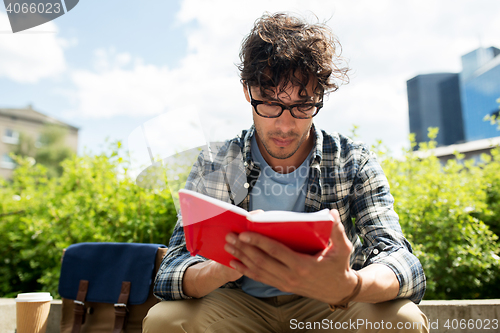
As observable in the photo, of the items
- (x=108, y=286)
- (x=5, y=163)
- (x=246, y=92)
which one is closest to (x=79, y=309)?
(x=108, y=286)

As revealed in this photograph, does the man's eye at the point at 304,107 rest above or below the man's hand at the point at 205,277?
above

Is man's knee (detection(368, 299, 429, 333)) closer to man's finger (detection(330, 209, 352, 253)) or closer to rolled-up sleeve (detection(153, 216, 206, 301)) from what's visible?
man's finger (detection(330, 209, 352, 253))

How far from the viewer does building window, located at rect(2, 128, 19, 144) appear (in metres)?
33.1

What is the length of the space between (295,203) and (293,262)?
2.43ft

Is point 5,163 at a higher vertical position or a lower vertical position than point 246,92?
higher

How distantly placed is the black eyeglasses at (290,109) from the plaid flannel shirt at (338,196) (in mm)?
231

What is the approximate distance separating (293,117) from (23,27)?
70.6 inches

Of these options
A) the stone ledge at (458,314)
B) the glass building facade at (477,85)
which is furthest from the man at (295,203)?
the glass building facade at (477,85)

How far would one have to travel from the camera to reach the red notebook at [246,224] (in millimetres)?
733

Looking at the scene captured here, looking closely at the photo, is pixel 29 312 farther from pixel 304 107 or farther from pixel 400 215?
pixel 400 215

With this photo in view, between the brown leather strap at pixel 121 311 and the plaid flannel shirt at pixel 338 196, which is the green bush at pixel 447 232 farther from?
the brown leather strap at pixel 121 311

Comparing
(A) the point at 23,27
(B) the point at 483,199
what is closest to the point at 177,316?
(A) the point at 23,27

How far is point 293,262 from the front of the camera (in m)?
0.81

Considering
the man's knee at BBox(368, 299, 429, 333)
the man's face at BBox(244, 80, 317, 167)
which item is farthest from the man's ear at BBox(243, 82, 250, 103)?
the man's knee at BBox(368, 299, 429, 333)
